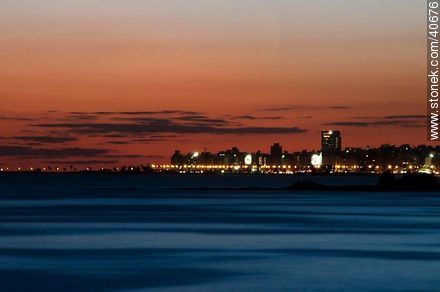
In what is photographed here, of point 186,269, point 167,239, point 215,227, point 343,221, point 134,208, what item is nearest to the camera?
point 186,269

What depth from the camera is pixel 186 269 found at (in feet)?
104

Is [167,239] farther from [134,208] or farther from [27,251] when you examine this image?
[134,208]

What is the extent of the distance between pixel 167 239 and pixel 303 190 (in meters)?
86.6

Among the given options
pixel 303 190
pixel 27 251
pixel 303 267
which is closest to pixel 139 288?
pixel 303 267

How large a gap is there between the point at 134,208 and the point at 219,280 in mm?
44890

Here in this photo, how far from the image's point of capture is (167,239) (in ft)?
143

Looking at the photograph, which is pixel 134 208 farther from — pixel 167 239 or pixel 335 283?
pixel 335 283

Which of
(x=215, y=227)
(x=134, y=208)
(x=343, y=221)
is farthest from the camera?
(x=134, y=208)

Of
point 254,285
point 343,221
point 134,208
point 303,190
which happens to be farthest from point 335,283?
point 303,190

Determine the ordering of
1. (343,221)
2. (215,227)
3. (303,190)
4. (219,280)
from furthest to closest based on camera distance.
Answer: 1. (303,190)
2. (343,221)
3. (215,227)
4. (219,280)

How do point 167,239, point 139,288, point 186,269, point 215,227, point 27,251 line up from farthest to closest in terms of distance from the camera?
point 215,227, point 167,239, point 27,251, point 186,269, point 139,288

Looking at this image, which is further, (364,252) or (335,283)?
(364,252)

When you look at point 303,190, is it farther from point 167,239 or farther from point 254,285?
point 254,285

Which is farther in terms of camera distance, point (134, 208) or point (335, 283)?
point (134, 208)
